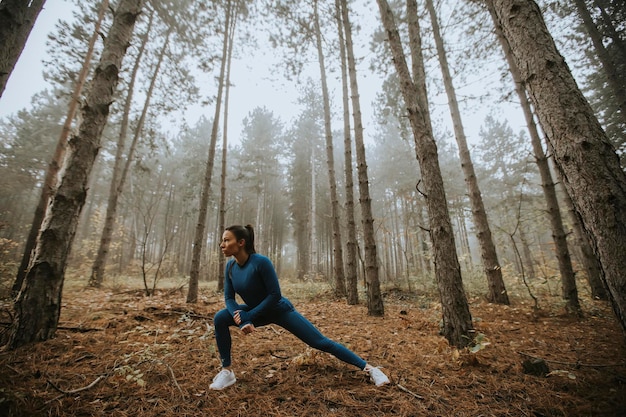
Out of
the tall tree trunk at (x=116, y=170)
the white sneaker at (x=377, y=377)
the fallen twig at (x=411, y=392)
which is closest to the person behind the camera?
the fallen twig at (x=411, y=392)

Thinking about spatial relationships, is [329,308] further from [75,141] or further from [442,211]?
[75,141]

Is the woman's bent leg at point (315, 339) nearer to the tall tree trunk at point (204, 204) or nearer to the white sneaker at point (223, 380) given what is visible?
the white sneaker at point (223, 380)

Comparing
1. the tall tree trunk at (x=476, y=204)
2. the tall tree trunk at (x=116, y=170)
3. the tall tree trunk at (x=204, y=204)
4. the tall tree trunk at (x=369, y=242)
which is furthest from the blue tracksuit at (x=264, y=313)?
the tall tree trunk at (x=116, y=170)

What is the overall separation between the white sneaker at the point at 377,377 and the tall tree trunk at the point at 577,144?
181 cm

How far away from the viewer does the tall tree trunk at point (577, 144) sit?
5.62 ft

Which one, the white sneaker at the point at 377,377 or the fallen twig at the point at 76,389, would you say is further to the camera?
the white sneaker at the point at 377,377

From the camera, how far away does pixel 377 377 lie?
7.92 ft

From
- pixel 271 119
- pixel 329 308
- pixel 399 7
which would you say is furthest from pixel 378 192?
pixel 329 308

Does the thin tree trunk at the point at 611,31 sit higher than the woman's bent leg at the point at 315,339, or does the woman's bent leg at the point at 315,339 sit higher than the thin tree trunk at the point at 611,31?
the thin tree trunk at the point at 611,31

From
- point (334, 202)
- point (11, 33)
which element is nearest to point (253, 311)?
point (11, 33)

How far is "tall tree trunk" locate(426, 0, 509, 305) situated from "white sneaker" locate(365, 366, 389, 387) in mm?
5704

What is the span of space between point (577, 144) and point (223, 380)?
376 cm

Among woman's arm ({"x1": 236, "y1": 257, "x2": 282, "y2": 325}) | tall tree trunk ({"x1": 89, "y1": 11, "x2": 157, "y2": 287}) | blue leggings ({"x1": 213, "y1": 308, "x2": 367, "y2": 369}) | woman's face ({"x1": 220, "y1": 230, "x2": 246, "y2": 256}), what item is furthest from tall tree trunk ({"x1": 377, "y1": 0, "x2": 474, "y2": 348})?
tall tree trunk ({"x1": 89, "y1": 11, "x2": 157, "y2": 287})

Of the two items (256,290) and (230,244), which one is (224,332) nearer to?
(256,290)
